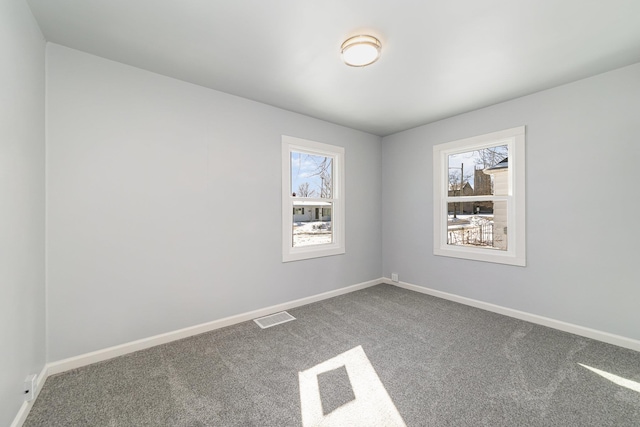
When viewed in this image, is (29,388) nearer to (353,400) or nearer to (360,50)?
(353,400)

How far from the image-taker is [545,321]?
281cm

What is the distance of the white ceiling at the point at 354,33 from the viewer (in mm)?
1683

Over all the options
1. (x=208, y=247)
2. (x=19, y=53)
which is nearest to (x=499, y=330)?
(x=208, y=247)

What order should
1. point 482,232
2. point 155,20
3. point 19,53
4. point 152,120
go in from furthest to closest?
point 482,232 < point 152,120 < point 155,20 < point 19,53

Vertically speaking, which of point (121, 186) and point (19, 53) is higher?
point (19, 53)

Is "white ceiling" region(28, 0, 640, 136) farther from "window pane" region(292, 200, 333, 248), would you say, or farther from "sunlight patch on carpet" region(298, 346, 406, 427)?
"sunlight patch on carpet" region(298, 346, 406, 427)

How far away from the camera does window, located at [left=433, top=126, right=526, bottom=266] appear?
3035mm

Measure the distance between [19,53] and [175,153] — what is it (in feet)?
3.71

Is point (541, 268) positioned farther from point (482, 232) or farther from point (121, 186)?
point (121, 186)

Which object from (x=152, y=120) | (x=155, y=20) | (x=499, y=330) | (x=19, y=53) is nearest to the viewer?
(x=19, y=53)

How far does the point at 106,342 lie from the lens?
221 centimetres

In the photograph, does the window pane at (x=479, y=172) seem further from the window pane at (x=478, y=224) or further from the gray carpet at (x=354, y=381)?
the gray carpet at (x=354, y=381)

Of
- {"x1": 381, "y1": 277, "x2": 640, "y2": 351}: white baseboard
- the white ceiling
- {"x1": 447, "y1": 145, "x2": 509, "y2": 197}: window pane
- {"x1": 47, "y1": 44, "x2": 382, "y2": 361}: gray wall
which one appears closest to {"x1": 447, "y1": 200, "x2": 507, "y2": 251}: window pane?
{"x1": 447, "y1": 145, "x2": 509, "y2": 197}: window pane

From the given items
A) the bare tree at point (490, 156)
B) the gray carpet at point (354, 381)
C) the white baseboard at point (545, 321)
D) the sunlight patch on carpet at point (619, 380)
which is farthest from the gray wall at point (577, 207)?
the sunlight patch on carpet at point (619, 380)
